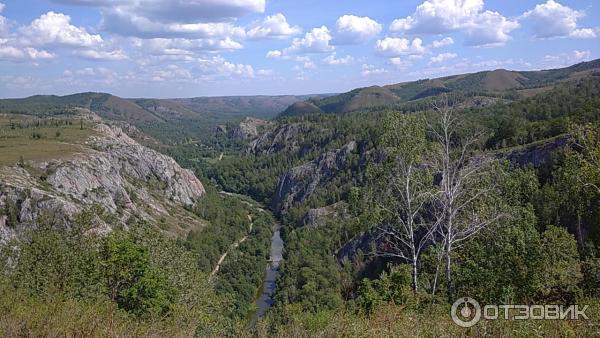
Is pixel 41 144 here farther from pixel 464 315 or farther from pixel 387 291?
pixel 464 315

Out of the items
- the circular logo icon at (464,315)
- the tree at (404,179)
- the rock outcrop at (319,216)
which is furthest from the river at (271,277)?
the circular logo icon at (464,315)

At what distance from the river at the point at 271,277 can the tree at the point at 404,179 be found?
40.7m

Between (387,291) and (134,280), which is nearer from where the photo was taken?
(387,291)

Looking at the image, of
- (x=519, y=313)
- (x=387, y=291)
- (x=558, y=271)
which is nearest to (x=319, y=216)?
(x=387, y=291)

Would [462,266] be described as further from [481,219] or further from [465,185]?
[465,185]

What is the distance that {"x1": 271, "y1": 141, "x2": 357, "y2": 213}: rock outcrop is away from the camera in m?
170

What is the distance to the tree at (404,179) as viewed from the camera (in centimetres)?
2062

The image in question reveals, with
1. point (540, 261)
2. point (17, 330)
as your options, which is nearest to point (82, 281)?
point (17, 330)

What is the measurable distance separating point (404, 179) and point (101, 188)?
114848mm

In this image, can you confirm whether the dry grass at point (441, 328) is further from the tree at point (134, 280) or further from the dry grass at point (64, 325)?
the tree at point (134, 280)

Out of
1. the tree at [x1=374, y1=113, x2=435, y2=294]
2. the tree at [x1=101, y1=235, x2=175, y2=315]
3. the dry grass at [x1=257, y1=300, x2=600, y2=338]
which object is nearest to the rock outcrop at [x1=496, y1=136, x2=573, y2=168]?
the tree at [x1=374, y1=113, x2=435, y2=294]

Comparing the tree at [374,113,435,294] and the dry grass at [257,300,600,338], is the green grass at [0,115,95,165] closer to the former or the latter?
the tree at [374,113,435,294]

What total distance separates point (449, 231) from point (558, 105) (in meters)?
154

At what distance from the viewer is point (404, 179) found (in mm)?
21250
